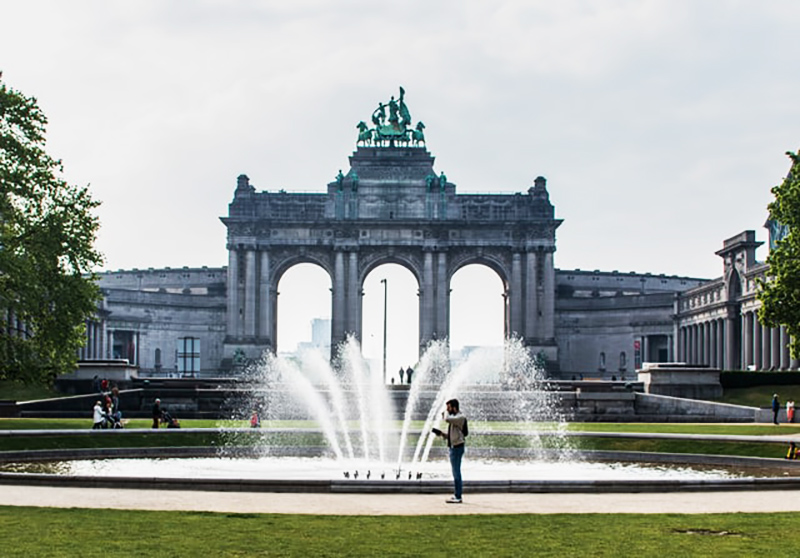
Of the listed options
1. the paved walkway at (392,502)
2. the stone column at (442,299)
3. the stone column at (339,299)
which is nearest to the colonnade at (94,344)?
the stone column at (339,299)

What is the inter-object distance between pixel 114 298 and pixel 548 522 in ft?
346

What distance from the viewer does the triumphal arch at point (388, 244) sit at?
110 m

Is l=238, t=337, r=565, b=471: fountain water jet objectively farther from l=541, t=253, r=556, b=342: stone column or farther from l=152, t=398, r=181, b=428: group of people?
l=541, t=253, r=556, b=342: stone column

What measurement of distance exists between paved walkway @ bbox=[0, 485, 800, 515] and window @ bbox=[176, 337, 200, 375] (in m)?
102

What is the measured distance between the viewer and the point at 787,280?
44000mm

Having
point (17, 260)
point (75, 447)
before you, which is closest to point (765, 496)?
point (75, 447)

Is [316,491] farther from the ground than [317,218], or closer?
closer

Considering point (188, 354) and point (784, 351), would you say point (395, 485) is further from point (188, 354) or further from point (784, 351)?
point (188, 354)

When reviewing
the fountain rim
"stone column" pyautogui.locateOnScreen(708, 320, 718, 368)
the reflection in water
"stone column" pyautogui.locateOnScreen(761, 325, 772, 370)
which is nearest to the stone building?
"stone column" pyautogui.locateOnScreen(708, 320, 718, 368)

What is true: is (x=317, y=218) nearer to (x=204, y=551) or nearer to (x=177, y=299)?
(x=177, y=299)

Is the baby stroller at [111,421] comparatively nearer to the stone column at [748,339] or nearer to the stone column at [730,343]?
the stone column at [748,339]

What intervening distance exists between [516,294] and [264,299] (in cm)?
2518

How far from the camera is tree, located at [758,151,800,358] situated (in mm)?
44031

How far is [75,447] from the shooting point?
33906mm
